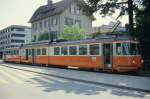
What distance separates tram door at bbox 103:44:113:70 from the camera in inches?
962

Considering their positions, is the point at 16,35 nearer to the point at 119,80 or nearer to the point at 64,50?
the point at 64,50

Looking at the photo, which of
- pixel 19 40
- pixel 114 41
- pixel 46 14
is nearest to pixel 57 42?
pixel 114 41

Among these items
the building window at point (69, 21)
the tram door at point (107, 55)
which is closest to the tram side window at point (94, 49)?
the tram door at point (107, 55)

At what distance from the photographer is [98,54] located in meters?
25.8

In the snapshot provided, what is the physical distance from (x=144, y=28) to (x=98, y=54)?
4281mm

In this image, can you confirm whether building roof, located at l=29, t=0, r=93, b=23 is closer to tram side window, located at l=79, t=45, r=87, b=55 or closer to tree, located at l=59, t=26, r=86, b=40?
tree, located at l=59, t=26, r=86, b=40

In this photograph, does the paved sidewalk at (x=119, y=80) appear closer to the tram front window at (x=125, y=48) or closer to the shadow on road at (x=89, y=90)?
the shadow on road at (x=89, y=90)

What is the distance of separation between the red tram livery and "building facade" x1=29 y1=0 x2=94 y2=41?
2472 cm

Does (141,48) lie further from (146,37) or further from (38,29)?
(38,29)

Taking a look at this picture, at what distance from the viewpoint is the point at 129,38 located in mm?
24156

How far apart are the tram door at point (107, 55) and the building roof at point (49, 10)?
3750cm

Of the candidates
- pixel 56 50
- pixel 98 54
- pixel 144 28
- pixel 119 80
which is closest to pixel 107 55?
pixel 98 54

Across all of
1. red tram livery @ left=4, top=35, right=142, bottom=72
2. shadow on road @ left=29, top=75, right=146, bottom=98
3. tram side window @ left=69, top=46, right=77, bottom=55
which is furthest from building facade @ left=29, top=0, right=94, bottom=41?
shadow on road @ left=29, top=75, right=146, bottom=98

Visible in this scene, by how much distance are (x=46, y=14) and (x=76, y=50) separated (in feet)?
127
